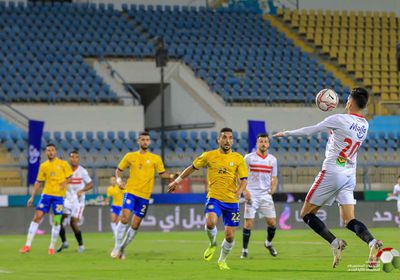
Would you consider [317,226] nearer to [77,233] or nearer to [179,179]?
[179,179]

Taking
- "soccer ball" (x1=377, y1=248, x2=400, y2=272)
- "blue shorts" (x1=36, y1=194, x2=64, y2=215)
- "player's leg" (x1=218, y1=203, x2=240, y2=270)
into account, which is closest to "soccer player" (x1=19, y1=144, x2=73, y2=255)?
"blue shorts" (x1=36, y1=194, x2=64, y2=215)

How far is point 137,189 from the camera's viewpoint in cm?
1950

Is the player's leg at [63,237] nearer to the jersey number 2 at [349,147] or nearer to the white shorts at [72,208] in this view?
the white shorts at [72,208]

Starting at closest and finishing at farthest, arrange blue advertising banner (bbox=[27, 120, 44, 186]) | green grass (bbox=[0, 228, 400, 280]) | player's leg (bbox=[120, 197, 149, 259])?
green grass (bbox=[0, 228, 400, 280]) → player's leg (bbox=[120, 197, 149, 259]) → blue advertising banner (bbox=[27, 120, 44, 186])

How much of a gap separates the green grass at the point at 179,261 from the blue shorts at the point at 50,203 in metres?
0.99

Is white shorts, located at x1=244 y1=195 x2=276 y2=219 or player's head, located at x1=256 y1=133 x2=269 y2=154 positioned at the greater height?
player's head, located at x1=256 y1=133 x2=269 y2=154

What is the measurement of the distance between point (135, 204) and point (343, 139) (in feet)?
22.4

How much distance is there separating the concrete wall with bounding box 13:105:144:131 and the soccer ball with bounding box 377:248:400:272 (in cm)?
2728

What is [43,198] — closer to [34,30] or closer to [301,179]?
[301,179]

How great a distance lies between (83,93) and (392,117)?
1434 cm

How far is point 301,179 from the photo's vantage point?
3406 centimetres

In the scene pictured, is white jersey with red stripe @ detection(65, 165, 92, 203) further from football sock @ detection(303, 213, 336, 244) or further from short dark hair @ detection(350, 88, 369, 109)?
short dark hair @ detection(350, 88, 369, 109)

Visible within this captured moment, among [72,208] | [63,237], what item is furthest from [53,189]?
[72,208]

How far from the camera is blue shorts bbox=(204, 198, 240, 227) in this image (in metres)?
16.1
